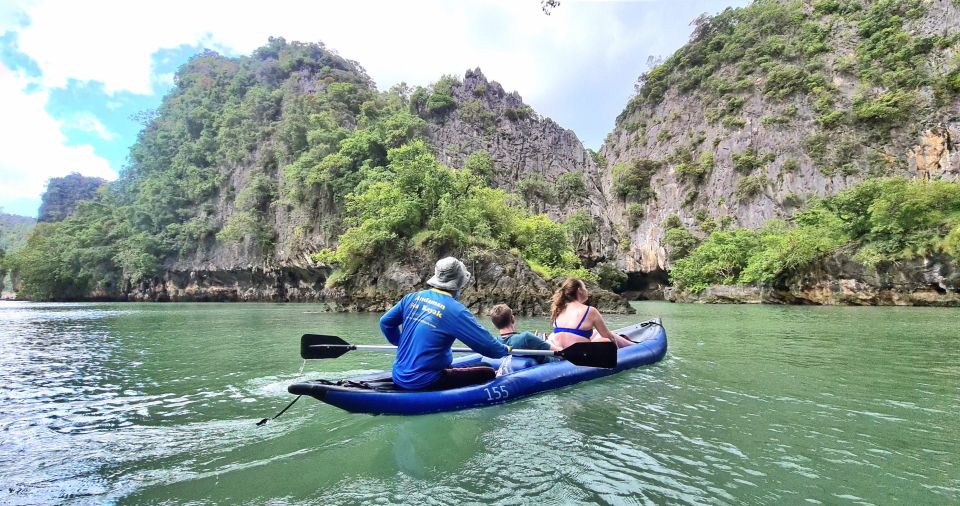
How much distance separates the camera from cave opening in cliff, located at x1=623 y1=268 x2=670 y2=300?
144ft

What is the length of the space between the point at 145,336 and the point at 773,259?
30642 millimetres

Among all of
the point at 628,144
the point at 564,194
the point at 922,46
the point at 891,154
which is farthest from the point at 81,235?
the point at 922,46

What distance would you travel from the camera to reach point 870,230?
23.0m

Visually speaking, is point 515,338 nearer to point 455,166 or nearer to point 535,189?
point 455,166

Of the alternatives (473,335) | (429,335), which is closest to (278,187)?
(429,335)

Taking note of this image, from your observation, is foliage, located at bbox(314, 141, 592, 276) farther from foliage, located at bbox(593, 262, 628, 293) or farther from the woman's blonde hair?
the woman's blonde hair

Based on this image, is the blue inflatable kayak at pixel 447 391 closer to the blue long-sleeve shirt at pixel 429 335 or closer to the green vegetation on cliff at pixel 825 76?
the blue long-sleeve shirt at pixel 429 335

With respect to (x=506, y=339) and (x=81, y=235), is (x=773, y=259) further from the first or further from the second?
(x=81, y=235)

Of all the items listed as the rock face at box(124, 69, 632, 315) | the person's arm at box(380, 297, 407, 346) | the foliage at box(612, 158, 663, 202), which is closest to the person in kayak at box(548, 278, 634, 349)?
the person's arm at box(380, 297, 407, 346)

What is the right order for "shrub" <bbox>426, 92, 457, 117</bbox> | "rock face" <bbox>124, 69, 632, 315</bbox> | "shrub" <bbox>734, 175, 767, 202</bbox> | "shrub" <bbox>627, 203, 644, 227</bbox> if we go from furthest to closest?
"shrub" <bbox>627, 203, 644, 227</bbox>
"shrub" <bbox>426, 92, 457, 117</bbox>
"shrub" <bbox>734, 175, 767, 202</bbox>
"rock face" <bbox>124, 69, 632, 315</bbox>

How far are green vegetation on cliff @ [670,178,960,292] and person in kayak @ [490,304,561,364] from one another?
23038 mm

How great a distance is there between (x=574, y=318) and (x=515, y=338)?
0.78 meters

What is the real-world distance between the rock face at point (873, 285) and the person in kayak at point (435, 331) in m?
25.3

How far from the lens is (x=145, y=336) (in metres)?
12.0
